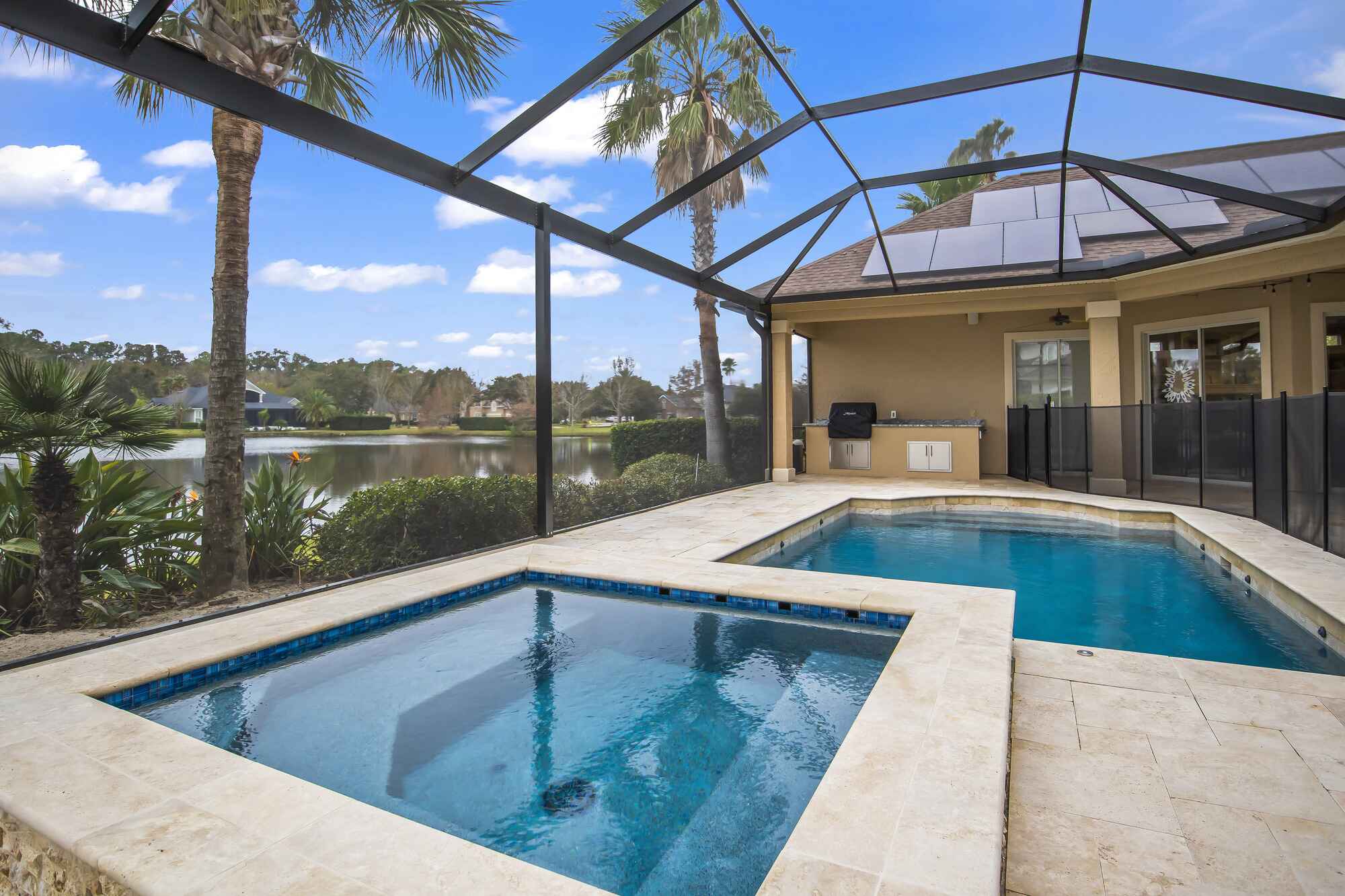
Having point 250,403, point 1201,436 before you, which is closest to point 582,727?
point 250,403

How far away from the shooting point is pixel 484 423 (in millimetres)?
8133

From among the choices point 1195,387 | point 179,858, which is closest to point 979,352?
point 1195,387

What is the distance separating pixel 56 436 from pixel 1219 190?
349 inches

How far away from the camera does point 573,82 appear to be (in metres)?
4.60

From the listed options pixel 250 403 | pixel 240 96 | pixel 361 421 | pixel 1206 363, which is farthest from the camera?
pixel 1206 363

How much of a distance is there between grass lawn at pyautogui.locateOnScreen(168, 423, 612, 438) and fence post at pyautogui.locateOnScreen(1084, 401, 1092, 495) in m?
6.87

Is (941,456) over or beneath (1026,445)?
beneath

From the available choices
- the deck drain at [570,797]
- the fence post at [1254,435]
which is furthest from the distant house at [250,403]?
the fence post at [1254,435]

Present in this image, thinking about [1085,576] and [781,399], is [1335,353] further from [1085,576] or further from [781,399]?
[781,399]

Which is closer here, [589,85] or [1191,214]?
[589,85]

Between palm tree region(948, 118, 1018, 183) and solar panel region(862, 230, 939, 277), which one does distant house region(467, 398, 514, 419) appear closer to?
solar panel region(862, 230, 939, 277)

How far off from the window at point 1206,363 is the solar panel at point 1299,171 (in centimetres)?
326

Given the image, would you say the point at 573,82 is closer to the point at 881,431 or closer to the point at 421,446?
the point at 421,446

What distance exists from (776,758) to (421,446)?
16.7ft
